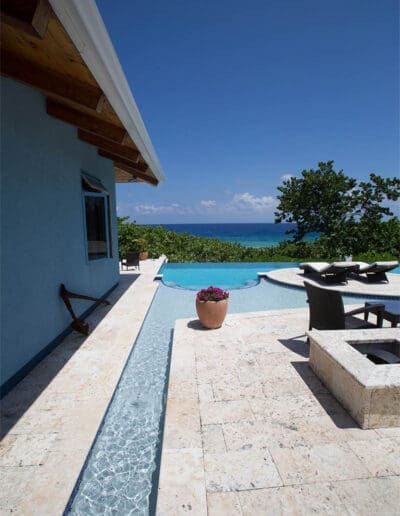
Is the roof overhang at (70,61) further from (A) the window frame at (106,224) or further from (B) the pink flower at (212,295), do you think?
(B) the pink flower at (212,295)

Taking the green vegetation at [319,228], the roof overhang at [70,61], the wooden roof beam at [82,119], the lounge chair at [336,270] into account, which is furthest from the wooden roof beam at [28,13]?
the green vegetation at [319,228]

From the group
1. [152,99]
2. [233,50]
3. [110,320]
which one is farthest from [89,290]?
[152,99]

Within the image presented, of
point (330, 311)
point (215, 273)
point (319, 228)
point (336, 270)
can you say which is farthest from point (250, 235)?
point (330, 311)

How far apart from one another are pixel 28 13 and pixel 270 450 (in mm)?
3449

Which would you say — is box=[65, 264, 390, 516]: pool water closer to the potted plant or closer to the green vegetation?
the potted plant

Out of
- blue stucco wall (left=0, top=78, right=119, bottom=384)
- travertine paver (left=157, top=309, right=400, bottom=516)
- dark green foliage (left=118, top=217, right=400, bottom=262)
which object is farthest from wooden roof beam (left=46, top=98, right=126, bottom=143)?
dark green foliage (left=118, top=217, right=400, bottom=262)

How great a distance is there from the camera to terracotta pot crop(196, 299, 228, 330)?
4887 millimetres

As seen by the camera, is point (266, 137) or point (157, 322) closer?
point (157, 322)

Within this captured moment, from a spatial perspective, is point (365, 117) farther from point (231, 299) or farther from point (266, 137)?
point (231, 299)

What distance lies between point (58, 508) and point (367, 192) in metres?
19.8

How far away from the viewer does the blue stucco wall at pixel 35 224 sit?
3.39m

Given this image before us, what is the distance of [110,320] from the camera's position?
19.3 ft

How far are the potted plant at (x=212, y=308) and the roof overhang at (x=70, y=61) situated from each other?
111 inches

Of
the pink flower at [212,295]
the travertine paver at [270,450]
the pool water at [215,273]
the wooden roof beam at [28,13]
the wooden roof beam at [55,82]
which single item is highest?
the wooden roof beam at [55,82]
